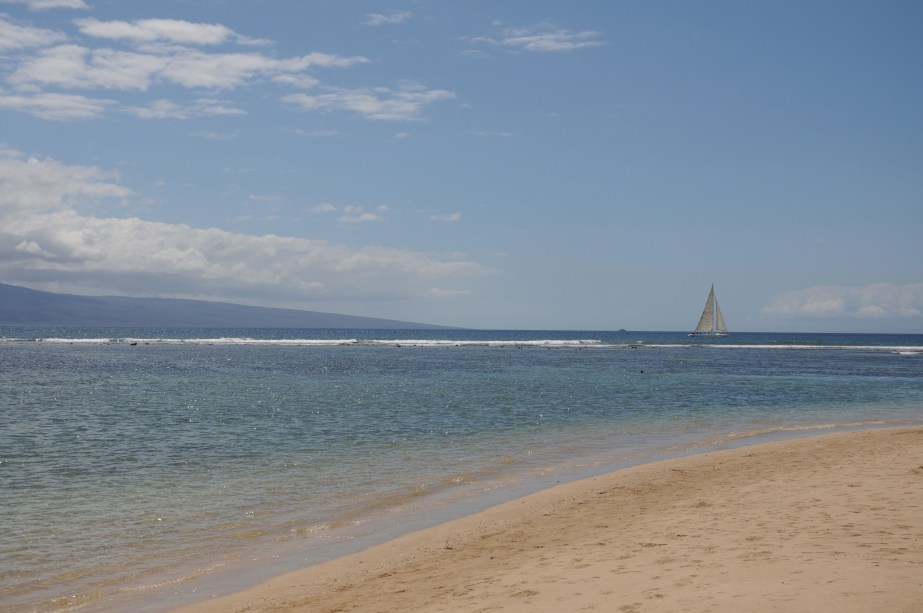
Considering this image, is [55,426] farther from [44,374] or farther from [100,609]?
[44,374]

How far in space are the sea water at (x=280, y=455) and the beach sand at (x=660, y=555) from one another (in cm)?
125

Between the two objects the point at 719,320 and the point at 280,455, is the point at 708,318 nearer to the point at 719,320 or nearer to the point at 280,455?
the point at 719,320

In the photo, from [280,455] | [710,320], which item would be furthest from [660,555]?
[710,320]

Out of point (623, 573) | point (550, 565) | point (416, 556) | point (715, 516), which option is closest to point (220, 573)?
point (416, 556)

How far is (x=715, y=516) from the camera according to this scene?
1186 centimetres

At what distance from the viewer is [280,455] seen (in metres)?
19.5

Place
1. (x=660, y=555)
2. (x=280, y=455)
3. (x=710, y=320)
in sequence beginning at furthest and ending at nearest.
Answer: (x=710, y=320) < (x=280, y=455) < (x=660, y=555)

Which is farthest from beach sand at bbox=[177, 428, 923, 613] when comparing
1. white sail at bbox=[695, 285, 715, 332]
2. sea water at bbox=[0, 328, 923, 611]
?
white sail at bbox=[695, 285, 715, 332]

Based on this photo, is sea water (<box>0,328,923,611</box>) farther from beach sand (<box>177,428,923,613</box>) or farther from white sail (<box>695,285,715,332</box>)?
white sail (<box>695,285,715,332</box>)

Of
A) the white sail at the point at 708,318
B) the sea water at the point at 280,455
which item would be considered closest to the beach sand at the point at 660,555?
the sea water at the point at 280,455

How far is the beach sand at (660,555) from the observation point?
7.51 metres

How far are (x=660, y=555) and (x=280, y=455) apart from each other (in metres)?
12.5

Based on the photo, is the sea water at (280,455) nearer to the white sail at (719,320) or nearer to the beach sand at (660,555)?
the beach sand at (660,555)

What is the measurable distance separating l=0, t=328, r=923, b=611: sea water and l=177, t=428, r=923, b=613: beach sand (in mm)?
1254
